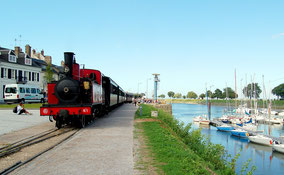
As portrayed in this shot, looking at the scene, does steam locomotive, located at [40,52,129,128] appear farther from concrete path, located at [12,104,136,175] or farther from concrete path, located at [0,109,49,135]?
concrete path, located at [12,104,136,175]

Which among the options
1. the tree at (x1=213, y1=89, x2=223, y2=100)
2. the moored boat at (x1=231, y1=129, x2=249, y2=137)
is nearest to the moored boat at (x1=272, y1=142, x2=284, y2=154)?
the moored boat at (x1=231, y1=129, x2=249, y2=137)

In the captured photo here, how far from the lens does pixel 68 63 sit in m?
12.9

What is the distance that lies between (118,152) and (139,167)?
1774 mm

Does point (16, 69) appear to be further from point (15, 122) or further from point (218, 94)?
point (218, 94)

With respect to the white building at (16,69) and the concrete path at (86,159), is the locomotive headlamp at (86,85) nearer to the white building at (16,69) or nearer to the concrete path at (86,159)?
the concrete path at (86,159)

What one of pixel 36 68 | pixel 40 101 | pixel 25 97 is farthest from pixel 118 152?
pixel 36 68

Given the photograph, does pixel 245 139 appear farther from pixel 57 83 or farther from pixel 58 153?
pixel 58 153

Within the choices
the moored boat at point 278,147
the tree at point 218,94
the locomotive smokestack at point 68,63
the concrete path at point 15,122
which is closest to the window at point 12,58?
the concrete path at point 15,122

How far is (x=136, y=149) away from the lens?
8070 mm

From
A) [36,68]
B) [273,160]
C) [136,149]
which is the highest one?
[36,68]

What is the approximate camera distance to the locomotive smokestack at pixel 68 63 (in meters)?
12.8

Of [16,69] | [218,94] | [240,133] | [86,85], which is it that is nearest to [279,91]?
[218,94]

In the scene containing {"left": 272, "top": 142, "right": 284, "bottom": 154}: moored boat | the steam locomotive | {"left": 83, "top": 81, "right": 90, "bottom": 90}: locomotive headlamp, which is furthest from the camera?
{"left": 272, "top": 142, "right": 284, "bottom": 154}: moored boat

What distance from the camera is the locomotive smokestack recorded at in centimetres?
1280
